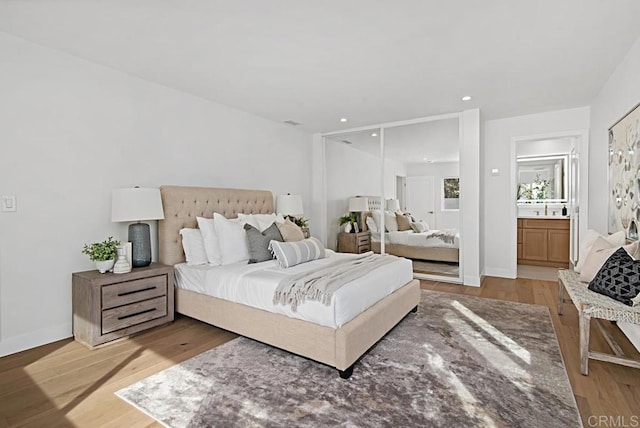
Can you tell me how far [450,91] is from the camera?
384 centimetres

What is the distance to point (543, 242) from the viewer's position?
20.1ft

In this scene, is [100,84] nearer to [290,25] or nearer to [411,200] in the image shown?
[290,25]

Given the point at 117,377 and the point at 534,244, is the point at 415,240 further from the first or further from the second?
the point at 117,377

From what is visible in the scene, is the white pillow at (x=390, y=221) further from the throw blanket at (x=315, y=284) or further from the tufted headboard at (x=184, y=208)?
the throw blanket at (x=315, y=284)

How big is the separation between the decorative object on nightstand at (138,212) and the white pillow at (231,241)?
0.59 m

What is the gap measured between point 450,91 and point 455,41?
1267 millimetres

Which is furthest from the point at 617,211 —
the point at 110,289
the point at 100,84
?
the point at 100,84

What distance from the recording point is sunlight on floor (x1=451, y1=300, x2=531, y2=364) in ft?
8.27

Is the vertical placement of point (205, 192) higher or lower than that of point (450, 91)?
lower

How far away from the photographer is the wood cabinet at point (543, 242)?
5949 millimetres

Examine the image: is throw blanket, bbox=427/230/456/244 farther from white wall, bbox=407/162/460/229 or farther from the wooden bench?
the wooden bench

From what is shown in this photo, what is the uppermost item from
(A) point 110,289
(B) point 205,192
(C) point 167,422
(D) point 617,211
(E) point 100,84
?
(E) point 100,84

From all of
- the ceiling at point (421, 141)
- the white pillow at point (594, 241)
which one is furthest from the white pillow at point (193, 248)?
the white pillow at point (594, 241)

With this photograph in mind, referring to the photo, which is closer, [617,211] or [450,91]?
[617,211]
